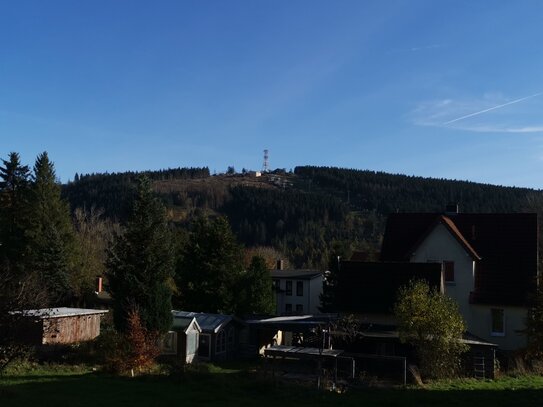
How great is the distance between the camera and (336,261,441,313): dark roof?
1323 inches

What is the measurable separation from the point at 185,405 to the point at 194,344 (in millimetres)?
15760

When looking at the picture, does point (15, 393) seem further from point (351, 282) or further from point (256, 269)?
point (256, 269)

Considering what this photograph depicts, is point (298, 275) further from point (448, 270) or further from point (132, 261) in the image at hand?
point (132, 261)

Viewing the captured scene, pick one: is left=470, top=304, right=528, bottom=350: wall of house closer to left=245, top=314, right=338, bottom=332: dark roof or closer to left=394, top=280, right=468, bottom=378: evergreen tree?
left=394, top=280, right=468, bottom=378: evergreen tree

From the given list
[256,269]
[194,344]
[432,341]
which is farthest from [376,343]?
[256,269]

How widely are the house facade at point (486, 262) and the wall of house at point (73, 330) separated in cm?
2128

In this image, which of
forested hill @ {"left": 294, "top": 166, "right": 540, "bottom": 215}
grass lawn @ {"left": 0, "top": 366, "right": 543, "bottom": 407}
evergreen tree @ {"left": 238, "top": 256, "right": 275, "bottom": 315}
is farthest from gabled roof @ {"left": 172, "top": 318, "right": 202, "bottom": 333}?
forested hill @ {"left": 294, "top": 166, "right": 540, "bottom": 215}

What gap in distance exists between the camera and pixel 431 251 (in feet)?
122

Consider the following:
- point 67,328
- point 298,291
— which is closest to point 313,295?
point 298,291

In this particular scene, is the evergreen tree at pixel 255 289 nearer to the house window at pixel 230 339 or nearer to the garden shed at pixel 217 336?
the garden shed at pixel 217 336

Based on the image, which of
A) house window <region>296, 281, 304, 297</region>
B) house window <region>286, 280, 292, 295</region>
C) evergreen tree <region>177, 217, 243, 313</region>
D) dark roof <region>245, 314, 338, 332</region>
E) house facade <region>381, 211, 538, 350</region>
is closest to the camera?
dark roof <region>245, 314, 338, 332</region>

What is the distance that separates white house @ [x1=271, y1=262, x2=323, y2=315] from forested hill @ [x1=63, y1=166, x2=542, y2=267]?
44.0 meters

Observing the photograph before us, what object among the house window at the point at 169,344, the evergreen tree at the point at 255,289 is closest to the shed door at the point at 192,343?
the house window at the point at 169,344

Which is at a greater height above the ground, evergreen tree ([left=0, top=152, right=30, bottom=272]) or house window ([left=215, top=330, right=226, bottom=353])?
evergreen tree ([left=0, top=152, right=30, bottom=272])
